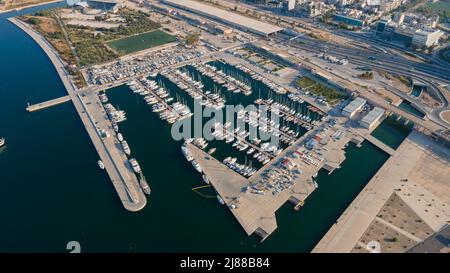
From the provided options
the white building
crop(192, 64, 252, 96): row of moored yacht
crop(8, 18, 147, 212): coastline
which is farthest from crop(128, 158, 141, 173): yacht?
the white building

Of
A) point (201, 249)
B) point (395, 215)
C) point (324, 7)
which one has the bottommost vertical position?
point (201, 249)

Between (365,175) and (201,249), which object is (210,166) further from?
(365,175)

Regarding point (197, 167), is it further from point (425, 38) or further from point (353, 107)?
point (425, 38)

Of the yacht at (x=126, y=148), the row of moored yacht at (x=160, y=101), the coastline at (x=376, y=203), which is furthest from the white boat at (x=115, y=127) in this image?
the coastline at (x=376, y=203)

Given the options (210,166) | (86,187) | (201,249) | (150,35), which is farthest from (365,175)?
(150,35)

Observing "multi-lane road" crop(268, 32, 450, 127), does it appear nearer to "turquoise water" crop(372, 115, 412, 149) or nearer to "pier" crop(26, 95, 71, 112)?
"turquoise water" crop(372, 115, 412, 149)

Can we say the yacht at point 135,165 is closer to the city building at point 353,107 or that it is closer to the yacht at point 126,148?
the yacht at point 126,148
